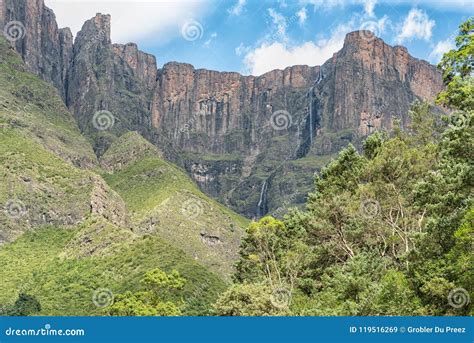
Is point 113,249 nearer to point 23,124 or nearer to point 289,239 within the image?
point 289,239

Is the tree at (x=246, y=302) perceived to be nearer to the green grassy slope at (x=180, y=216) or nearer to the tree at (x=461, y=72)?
the tree at (x=461, y=72)

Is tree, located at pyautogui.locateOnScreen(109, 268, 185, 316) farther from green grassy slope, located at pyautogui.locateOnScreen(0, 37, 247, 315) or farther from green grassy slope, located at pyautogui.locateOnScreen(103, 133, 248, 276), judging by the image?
green grassy slope, located at pyautogui.locateOnScreen(103, 133, 248, 276)

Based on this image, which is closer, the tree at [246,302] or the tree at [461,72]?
the tree at [461,72]

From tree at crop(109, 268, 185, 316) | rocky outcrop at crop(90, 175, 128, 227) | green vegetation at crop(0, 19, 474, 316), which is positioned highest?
rocky outcrop at crop(90, 175, 128, 227)

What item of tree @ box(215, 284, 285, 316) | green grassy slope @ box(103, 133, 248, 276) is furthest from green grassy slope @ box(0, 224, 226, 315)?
tree @ box(215, 284, 285, 316)

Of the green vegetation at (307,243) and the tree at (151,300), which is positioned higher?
the green vegetation at (307,243)

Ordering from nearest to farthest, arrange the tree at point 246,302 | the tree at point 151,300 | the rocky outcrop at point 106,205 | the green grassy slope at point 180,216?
the tree at point 246,302 → the tree at point 151,300 → the rocky outcrop at point 106,205 → the green grassy slope at point 180,216

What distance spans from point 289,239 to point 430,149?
1585 cm

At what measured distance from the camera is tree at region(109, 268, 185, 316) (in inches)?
2167

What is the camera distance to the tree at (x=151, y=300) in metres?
55.0

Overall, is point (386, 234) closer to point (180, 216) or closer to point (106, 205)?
point (106, 205)

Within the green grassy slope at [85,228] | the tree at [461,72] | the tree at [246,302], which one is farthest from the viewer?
the green grassy slope at [85,228]

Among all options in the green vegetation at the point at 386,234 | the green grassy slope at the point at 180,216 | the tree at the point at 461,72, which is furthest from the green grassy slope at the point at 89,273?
the tree at the point at 461,72

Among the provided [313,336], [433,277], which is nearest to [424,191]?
[433,277]
